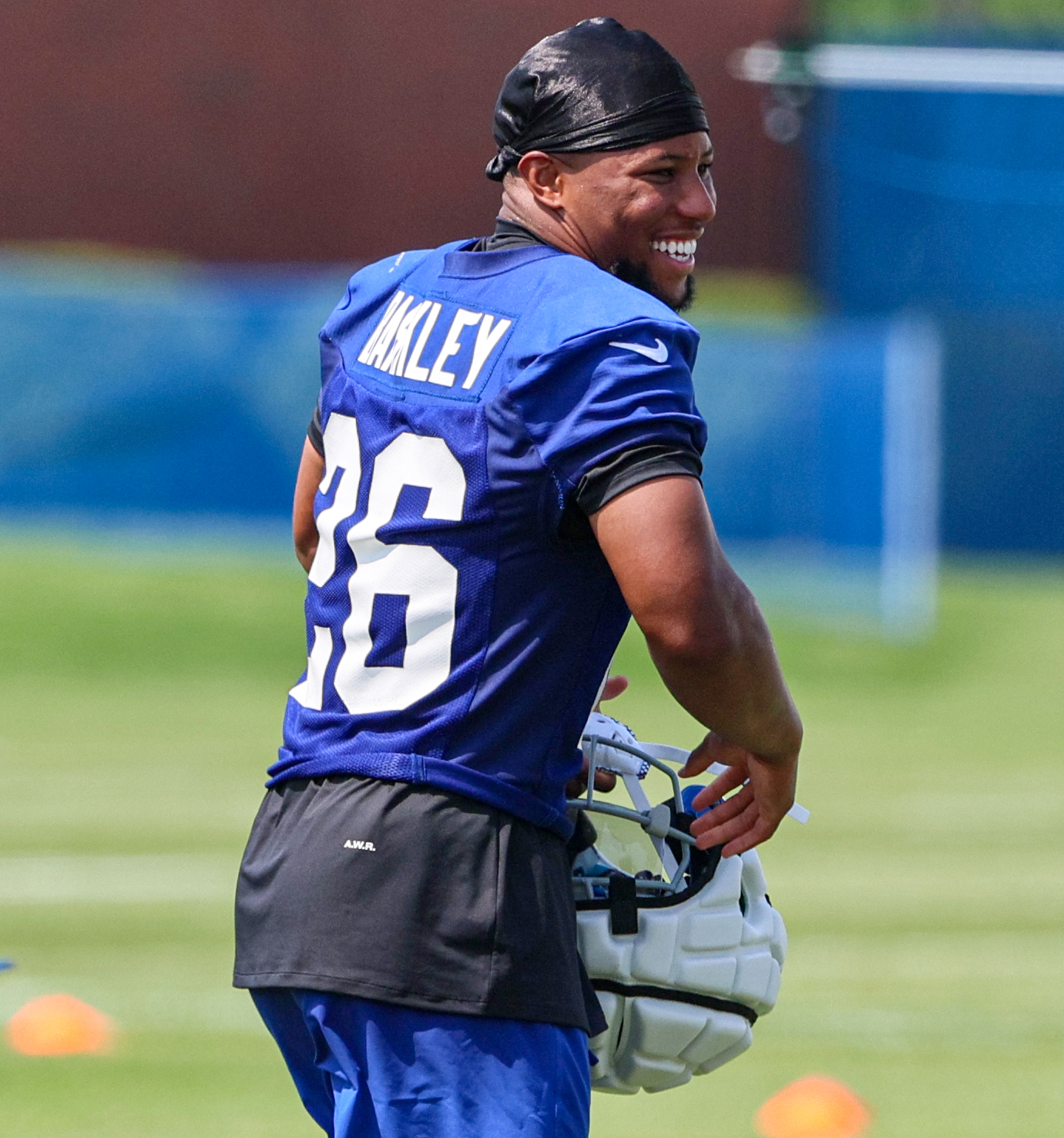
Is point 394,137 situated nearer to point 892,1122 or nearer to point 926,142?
point 926,142

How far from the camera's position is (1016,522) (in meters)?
19.1

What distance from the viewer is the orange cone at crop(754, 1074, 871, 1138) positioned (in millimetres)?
5023

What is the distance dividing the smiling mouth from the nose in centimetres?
4

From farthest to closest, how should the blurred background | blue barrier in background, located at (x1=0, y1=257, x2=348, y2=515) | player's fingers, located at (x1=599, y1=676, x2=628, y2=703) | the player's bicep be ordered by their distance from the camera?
1. blue barrier in background, located at (x1=0, y1=257, x2=348, y2=515)
2. the blurred background
3. player's fingers, located at (x1=599, y1=676, x2=628, y2=703)
4. the player's bicep

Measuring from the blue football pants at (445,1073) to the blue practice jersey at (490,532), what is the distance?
303 mm

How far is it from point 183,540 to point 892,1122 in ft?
35.9

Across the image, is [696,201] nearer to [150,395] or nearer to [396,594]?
[396,594]

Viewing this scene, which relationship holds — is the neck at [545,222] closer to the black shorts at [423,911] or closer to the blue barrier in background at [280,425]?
the black shorts at [423,911]

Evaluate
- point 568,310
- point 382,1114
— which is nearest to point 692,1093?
point 382,1114

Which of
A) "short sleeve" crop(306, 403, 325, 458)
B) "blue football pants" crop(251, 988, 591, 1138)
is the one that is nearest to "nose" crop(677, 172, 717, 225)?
"short sleeve" crop(306, 403, 325, 458)

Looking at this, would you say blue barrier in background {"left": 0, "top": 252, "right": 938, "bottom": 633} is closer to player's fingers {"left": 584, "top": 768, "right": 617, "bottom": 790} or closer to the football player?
player's fingers {"left": 584, "top": 768, "right": 617, "bottom": 790}

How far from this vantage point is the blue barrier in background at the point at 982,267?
18984 mm

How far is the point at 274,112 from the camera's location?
24000 millimetres

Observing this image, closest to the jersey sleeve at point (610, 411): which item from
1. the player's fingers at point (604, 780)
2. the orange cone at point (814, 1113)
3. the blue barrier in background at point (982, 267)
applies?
A: the player's fingers at point (604, 780)
